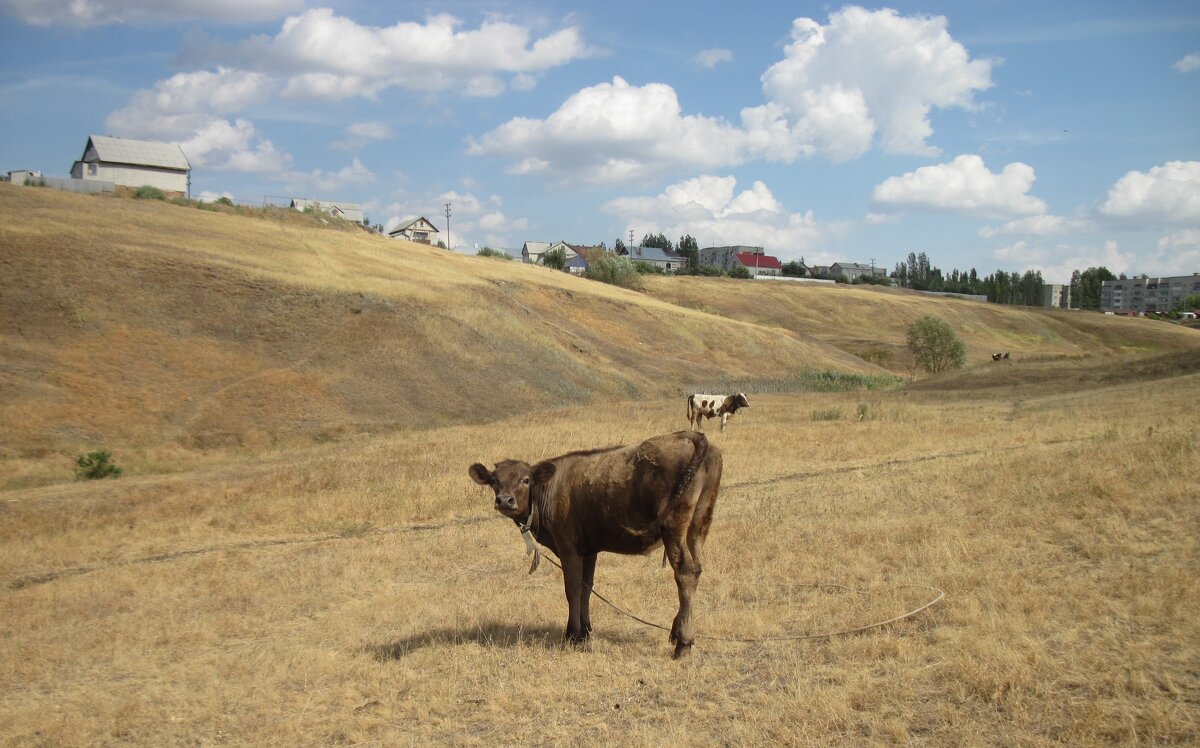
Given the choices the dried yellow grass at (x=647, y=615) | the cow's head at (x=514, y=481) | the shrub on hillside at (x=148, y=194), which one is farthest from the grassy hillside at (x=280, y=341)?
the cow's head at (x=514, y=481)

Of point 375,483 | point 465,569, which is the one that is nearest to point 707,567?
point 465,569

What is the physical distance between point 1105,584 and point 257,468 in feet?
81.5

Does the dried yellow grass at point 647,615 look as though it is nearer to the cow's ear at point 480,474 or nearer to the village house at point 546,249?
the cow's ear at point 480,474

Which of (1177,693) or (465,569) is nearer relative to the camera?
(1177,693)

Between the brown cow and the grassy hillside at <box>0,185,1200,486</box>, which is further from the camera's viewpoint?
the grassy hillside at <box>0,185,1200,486</box>

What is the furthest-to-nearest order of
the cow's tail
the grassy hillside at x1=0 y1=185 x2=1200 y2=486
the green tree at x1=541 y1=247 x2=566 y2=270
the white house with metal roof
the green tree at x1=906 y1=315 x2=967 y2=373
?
the green tree at x1=541 y1=247 x2=566 y2=270 → the white house with metal roof → the green tree at x1=906 y1=315 x2=967 y2=373 → the grassy hillside at x1=0 y1=185 x2=1200 y2=486 → the cow's tail

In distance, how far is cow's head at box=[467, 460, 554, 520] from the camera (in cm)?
1012

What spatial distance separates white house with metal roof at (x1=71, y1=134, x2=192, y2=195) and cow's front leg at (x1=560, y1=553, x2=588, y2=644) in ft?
355

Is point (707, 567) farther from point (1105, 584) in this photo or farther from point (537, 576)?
point (1105, 584)

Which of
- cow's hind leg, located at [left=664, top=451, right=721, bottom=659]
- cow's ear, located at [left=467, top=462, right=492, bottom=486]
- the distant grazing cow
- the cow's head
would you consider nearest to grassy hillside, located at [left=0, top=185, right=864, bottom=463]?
the distant grazing cow

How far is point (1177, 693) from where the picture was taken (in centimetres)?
698

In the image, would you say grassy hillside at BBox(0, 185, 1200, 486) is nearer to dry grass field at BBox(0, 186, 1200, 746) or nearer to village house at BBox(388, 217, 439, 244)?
dry grass field at BBox(0, 186, 1200, 746)

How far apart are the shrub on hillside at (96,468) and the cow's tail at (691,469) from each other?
25.0 metres

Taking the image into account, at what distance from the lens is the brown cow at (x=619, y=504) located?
946 cm
